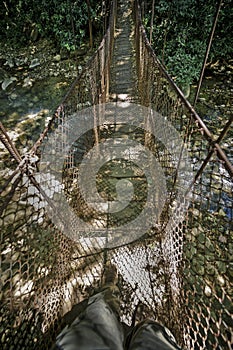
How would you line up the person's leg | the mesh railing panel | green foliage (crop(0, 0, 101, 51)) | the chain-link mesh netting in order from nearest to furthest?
the person's leg → the chain-link mesh netting → the mesh railing panel → green foliage (crop(0, 0, 101, 51))

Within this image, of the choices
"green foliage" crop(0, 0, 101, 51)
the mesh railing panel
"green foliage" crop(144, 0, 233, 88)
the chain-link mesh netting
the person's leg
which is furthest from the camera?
"green foliage" crop(0, 0, 101, 51)

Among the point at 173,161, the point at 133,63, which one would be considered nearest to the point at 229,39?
the point at 133,63

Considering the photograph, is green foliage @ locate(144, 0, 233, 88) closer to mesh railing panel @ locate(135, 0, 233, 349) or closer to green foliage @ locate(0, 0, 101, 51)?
green foliage @ locate(0, 0, 101, 51)

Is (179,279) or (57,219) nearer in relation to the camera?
(179,279)

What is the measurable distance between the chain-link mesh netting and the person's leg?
18cm

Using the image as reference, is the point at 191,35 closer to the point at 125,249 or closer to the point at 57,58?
the point at 57,58

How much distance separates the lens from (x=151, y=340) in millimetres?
813

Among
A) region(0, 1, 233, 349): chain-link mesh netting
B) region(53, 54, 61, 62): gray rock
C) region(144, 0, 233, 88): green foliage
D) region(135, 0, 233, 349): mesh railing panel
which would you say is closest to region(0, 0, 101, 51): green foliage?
region(53, 54, 61, 62): gray rock

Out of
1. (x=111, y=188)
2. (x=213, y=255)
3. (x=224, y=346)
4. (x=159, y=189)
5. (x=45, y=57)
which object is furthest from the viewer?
(x=45, y=57)

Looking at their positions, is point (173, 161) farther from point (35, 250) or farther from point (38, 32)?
point (38, 32)

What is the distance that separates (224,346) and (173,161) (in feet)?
4.54

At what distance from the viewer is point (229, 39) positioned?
3.67 metres

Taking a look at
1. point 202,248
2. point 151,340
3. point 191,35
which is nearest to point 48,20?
point 191,35

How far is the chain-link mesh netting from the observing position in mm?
1166
